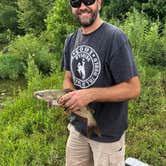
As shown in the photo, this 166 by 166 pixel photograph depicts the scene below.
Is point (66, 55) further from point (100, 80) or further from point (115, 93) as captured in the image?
point (115, 93)

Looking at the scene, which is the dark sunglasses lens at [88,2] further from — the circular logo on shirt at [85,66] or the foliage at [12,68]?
the foliage at [12,68]

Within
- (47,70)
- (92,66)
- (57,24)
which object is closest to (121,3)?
(57,24)

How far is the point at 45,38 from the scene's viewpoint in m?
11.6

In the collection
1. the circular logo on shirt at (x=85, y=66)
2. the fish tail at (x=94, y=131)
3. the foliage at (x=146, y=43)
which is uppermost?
the foliage at (x=146, y=43)

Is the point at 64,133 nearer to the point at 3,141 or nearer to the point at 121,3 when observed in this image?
the point at 3,141

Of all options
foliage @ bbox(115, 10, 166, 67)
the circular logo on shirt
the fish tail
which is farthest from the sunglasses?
foliage @ bbox(115, 10, 166, 67)

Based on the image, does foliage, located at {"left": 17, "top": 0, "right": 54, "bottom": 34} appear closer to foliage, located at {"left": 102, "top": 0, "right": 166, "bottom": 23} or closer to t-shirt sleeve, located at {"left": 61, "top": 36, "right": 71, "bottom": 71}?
foliage, located at {"left": 102, "top": 0, "right": 166, "bottom": 23}

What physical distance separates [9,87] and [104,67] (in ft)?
24.6

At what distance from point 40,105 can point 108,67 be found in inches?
152

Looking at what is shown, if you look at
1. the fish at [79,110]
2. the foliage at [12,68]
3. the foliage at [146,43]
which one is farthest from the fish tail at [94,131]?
the foliage at [12,68]

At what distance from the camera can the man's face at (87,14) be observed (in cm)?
277

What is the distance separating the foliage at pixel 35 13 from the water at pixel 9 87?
126 inches

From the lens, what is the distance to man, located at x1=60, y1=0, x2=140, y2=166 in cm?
267

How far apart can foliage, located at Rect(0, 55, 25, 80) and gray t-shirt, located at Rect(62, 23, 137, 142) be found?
25.5ft
